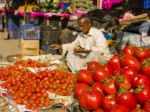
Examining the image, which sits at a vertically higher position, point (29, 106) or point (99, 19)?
point (99, 19)

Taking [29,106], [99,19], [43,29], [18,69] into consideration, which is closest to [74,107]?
[29,106]

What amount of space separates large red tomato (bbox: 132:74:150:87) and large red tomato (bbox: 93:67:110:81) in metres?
0.33

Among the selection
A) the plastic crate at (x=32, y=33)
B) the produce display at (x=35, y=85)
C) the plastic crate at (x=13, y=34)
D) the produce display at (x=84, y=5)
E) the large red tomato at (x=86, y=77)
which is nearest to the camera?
the large red tomato at (x=86, y=77)

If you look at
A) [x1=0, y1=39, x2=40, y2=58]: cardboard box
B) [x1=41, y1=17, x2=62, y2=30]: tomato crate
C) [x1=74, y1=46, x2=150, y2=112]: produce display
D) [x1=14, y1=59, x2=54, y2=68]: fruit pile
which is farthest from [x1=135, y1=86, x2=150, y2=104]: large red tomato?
[x1=41, y1=17, x2=62, y2=30]: tomato crate

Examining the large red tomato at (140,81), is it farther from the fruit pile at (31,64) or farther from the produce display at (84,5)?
the produce display at (84,5)

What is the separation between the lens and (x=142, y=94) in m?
2.83

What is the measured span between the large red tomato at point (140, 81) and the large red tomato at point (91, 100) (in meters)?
0.28

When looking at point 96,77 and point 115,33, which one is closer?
point 96,77

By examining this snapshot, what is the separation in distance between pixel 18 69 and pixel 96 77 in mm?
3024

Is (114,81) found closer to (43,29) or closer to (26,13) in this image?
(43,29)

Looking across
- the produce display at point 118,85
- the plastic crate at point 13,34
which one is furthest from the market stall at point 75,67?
the plastic crate at point 13,34

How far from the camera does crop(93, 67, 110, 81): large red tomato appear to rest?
3.28 meters

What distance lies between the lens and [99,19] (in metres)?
9.71

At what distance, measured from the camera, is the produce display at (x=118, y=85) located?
9.35 ft
